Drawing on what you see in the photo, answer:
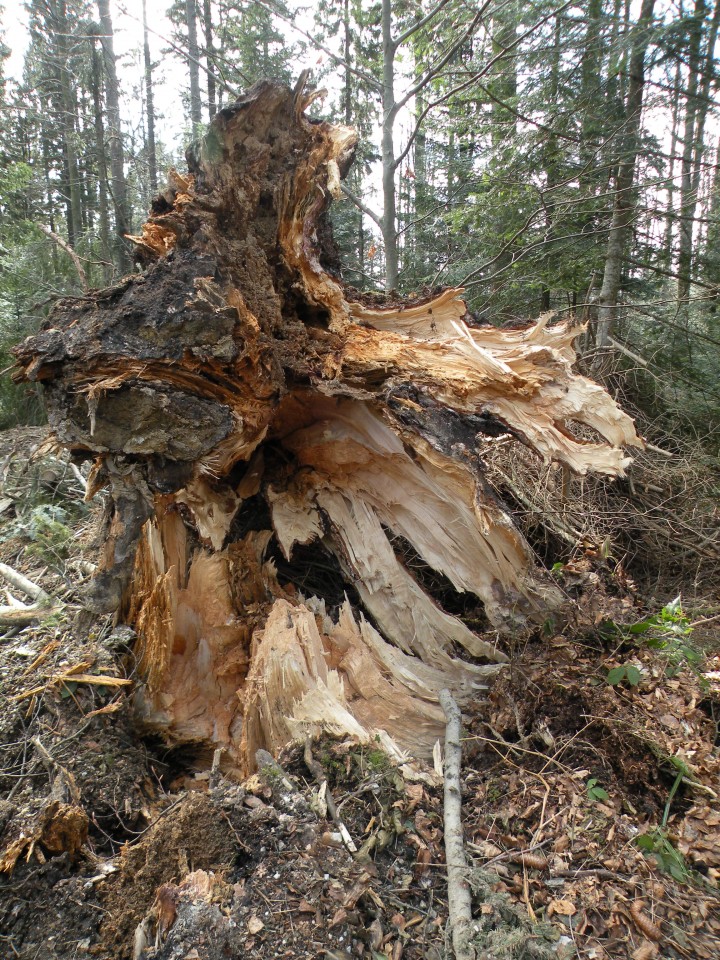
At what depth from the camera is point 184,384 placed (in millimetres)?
2564

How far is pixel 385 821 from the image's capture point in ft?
6.82

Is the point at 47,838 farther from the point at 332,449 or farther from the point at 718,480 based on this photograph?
the point at 718,480

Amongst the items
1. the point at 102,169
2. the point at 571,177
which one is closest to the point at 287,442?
the point at 571,177

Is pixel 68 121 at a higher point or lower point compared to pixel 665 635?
higher

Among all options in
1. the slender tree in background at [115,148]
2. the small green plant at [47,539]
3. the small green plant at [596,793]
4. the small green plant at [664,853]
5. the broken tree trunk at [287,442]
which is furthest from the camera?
the slender tree in background at [115,148]

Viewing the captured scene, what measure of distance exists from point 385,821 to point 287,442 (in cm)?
216

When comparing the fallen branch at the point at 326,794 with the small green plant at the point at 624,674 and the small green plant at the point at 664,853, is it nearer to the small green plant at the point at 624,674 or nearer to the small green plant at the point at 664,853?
the small green plant at the point at 664,853

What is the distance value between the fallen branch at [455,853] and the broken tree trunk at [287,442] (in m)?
0.21

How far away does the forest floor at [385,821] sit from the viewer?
1.71 metres

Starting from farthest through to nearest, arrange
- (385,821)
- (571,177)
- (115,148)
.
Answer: (115,148), (571,177), (385,821)

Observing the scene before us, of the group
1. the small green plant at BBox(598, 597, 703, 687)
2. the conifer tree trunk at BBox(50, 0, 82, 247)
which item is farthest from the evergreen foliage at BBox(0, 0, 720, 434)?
the conifer tree trunk at BBox(50, 0, 82, 247)

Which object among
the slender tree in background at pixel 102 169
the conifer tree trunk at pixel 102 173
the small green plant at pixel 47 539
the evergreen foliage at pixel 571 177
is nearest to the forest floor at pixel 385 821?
the small green plant at pixel 47 539

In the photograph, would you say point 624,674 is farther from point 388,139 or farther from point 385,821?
point 388,139

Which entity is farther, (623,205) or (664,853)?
(623,205)
